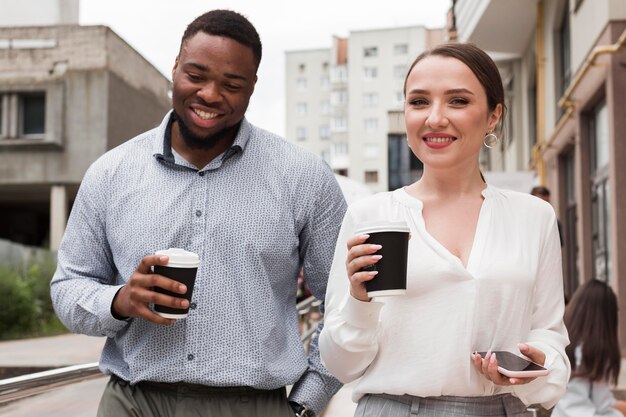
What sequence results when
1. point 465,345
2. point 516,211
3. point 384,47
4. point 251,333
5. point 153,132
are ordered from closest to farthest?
point 465,345 → point 516,211 → point 251,333 → point 153,132 → point 384,47

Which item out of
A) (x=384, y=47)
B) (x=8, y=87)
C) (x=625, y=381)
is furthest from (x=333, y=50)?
(x=625, y=381)

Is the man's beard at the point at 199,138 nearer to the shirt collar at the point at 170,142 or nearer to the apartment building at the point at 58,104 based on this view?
the shirt collar at the point at 170,142

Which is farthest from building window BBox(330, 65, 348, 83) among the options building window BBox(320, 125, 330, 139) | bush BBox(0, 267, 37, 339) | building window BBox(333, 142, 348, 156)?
bush BBox(0, 267, 37, 339)

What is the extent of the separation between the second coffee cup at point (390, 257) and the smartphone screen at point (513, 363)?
279 mm

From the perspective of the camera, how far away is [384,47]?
80812 millimetres

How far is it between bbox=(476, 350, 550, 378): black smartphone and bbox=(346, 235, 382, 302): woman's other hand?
33 centimetres

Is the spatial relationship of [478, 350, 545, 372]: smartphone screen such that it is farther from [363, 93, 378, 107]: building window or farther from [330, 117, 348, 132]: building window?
[330, 117, 348, 132]: building window

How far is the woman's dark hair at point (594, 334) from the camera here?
5086 millimetres

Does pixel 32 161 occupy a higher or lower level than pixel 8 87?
lower

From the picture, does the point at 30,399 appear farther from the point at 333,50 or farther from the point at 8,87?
the point at 333,50

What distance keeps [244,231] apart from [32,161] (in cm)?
2918

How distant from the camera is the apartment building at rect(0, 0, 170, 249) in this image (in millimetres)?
30078

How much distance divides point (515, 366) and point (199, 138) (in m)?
1.23

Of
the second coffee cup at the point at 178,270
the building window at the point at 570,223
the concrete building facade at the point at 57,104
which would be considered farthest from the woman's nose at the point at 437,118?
the concrete building facade at the point at 57,104
